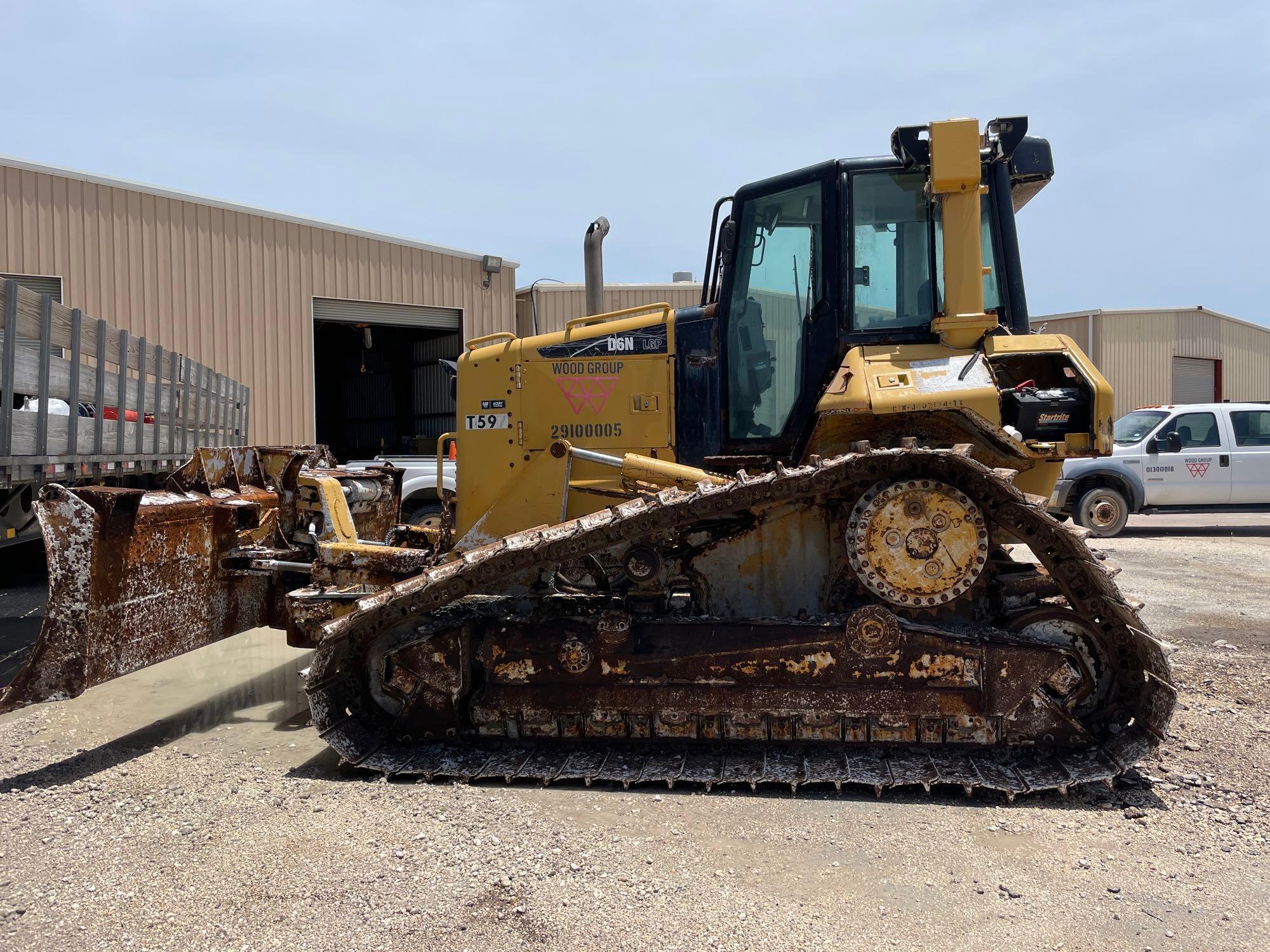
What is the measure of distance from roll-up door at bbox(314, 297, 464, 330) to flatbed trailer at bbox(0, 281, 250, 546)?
826 cm

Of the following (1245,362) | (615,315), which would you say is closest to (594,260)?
(615,315)

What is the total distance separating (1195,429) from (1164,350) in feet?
44.3

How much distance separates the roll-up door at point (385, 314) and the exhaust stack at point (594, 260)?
11990 millimetres

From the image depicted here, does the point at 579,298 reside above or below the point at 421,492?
above

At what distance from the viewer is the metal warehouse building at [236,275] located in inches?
538

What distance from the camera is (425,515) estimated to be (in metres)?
10.9

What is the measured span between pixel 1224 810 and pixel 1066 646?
85cm

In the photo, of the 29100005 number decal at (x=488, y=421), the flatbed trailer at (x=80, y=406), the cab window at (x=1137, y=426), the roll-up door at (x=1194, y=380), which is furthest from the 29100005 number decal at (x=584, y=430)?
the roll-up door at (x=1194, y=380)

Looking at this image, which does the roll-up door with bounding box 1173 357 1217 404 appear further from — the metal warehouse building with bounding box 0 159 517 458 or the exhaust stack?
the exhaust stack

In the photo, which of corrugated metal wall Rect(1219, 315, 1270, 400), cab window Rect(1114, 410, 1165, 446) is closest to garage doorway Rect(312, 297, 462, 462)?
cab window Rect(1114, 410, 1165, 446)

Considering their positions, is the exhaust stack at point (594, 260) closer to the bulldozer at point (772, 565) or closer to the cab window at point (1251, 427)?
the bulldozer at point (772, 565)

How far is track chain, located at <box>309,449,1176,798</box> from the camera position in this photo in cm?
378

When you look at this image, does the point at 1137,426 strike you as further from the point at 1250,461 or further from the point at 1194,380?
the point at 1194,380

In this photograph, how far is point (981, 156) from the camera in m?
4.66
